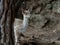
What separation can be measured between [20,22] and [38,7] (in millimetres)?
426

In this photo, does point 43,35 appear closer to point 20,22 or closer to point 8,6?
point 20,22

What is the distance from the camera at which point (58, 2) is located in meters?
2.61

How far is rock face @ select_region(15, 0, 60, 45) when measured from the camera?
224 cm

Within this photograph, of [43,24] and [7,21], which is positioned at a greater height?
[7,21]

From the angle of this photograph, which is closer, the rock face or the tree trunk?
the tree trunk

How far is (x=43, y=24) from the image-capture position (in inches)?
95.7

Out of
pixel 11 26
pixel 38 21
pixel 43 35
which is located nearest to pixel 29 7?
pixel 38 21

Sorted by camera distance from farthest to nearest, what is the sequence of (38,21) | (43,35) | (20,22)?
(20,22) → (38,21) → (43,35)

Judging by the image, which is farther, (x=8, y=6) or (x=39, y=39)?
(x=39, y=39)

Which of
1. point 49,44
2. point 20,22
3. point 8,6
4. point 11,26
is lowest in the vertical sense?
point 49,44

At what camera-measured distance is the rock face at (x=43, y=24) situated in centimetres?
224

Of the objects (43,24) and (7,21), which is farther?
(43,24)

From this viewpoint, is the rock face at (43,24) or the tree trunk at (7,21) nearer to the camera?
the tree trunk at (7,21)

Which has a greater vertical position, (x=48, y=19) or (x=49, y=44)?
(x=48, y=19)
